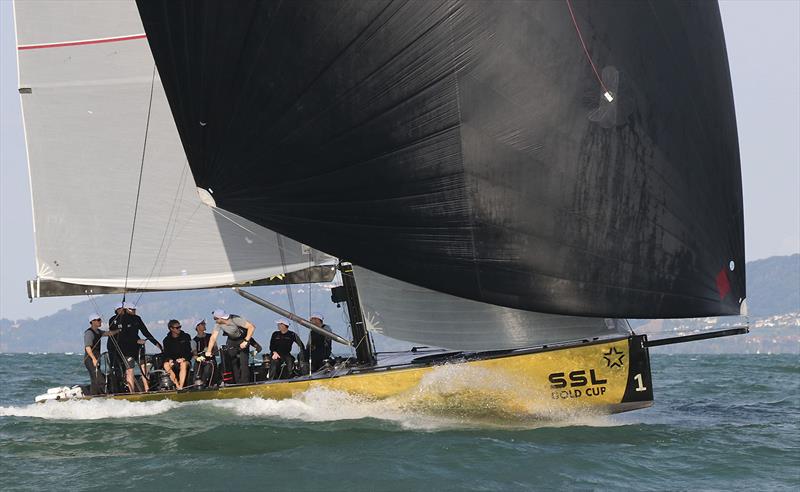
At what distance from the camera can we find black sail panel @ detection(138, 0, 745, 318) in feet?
37.4

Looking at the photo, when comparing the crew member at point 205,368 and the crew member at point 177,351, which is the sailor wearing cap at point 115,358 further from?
the crew member at point 205,368

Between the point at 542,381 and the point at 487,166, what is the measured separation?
9.46 feet

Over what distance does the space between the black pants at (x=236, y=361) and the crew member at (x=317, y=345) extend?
900mm

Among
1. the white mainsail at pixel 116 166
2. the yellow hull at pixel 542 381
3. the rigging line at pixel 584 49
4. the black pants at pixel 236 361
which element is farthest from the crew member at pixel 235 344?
the rigging line at pixel 584 49

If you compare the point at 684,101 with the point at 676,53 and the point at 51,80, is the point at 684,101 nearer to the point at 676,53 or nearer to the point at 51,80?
the point at 676,53

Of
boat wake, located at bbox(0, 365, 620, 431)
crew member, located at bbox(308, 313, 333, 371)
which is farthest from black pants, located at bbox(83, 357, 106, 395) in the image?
crew member, located at bbox(308, 313, 333, 371)

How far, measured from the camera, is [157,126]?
49.4ft

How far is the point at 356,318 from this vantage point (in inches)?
568

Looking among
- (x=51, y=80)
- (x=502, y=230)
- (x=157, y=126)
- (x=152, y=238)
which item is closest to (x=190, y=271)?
(x=152, y=238)

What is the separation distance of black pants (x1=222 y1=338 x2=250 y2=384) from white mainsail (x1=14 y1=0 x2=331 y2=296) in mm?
1047

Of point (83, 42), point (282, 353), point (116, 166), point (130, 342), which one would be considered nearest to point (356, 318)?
point (282, 353)

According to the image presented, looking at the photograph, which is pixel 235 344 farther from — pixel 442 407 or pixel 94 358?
pixel 442 407

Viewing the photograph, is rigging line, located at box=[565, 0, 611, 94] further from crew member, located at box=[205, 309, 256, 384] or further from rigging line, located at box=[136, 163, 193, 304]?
rigging line, located at box=[136, 163, 193, 304]

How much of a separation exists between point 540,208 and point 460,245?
3.23ft
